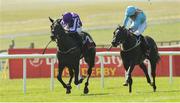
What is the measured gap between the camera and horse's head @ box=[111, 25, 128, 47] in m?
14.9

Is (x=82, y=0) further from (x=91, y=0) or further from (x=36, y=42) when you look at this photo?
(x=36, y=42)

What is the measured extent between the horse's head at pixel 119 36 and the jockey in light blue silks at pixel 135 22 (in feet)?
1.68

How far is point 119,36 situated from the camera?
14891mm

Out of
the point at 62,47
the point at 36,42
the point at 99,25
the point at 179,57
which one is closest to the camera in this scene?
the point at 62,47

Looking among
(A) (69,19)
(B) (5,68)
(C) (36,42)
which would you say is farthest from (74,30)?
(C) (36,42)

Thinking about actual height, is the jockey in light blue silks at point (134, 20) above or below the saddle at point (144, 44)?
above

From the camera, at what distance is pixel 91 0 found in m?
67.8

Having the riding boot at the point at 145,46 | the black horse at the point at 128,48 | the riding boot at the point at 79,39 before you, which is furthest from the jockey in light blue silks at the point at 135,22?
the riding boot at the point at 79,39

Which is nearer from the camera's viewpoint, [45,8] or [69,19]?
[69,19]

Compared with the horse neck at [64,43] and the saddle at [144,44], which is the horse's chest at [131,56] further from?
the horse neck at [64,43]

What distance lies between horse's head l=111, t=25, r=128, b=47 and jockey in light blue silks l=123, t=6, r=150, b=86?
0.51m

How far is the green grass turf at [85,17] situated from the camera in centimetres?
4704

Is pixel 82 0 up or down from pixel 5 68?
up

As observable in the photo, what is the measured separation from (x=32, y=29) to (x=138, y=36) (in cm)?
3948
